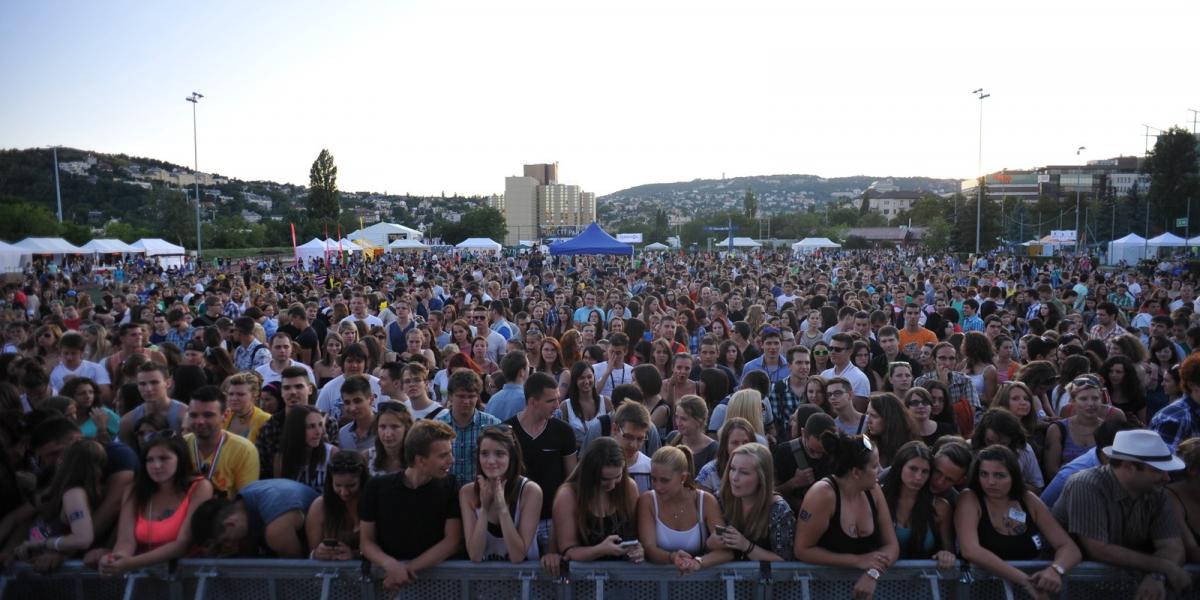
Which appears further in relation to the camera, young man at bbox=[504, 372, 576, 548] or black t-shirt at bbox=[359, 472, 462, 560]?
young man at bbox=[504, 372, 576, 548]

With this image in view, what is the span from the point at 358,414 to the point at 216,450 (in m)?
0.86

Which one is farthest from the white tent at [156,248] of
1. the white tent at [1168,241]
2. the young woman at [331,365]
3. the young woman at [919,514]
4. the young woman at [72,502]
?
the white tent at [1168,241]

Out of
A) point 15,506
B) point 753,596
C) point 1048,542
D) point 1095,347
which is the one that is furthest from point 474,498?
point 1095,347

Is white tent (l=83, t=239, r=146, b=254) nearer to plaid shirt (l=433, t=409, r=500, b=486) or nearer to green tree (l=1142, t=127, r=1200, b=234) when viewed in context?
plaid shirt (l=433, t=409, r=500, b=486)

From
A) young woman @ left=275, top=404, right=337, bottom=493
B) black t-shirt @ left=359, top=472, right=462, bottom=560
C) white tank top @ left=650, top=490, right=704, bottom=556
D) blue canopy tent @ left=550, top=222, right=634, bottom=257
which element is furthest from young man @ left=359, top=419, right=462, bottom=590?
blue canopy tent @ left=550, top=222, right=634, bottom=257

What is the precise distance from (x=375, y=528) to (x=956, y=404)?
440cm

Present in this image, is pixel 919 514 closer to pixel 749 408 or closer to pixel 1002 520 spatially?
pixel 1002 520

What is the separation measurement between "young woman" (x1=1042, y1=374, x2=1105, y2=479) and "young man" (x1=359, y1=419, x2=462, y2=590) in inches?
144

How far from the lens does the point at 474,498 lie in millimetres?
3342

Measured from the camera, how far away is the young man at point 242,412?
4.50 m

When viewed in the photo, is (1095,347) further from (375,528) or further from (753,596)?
(375,528)

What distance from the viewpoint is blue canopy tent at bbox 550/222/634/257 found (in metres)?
20.6

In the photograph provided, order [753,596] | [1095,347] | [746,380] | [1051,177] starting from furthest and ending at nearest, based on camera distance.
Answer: [1051,177], [1095,347], [746,380], [753,596]

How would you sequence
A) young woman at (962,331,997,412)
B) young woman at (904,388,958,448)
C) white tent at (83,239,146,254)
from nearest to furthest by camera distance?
1. young woman at (904,388,958,448)
2. young woman at (962,331,997,412)
3. white tent at (83,239,146,254)
